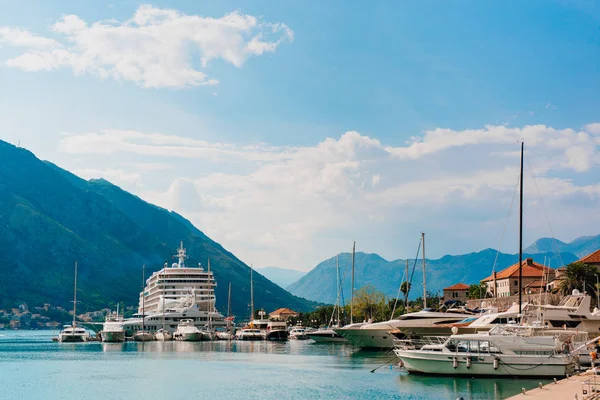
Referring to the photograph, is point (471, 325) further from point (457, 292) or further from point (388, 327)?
point (457, 292)

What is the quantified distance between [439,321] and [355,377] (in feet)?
69.0

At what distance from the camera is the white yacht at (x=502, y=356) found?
148 ft

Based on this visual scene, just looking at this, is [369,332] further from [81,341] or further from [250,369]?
[81,341]

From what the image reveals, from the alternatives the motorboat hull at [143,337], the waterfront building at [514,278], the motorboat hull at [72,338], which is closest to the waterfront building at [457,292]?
the waterfront building at [514,278]

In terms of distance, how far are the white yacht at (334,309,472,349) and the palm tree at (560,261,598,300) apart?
1491cm

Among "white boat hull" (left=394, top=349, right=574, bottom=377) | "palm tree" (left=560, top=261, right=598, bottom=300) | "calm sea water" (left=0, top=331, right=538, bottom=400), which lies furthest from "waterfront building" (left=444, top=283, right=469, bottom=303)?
"white boat hull" (left=394, top=349, right=574, bottom=377)

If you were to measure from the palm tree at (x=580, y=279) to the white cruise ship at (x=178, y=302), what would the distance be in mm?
86670

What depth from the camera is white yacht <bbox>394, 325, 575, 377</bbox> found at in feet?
148

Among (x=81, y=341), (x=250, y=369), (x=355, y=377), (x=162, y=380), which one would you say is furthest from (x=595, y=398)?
(x=81, y=341)

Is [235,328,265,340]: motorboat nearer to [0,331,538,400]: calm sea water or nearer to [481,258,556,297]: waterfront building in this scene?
[481,258,556,297]: waterfront building

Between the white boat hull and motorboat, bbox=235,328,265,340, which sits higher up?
the white boat hull

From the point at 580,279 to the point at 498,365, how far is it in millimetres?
39927

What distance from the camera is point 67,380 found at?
5706 cm

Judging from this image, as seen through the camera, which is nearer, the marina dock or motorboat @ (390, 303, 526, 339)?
the marina dock
